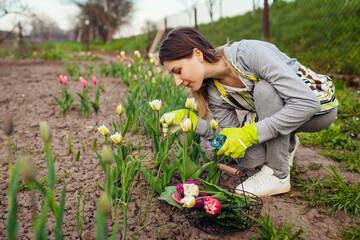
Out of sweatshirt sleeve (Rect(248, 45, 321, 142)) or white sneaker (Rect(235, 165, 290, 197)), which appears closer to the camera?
sweatshirt sleeve (Rect(248, 45, 321, 142))

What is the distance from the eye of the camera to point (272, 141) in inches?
58.4

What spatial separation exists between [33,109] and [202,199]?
2.42 meters

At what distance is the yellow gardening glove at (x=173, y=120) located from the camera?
1228mm

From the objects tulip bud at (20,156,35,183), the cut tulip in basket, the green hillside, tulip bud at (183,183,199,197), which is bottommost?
the cut tulip in basket

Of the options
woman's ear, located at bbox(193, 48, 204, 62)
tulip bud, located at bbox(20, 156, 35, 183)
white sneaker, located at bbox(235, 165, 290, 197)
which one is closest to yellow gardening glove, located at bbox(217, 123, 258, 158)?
white sneaker, located at bbox(235, 165, 290, 197)

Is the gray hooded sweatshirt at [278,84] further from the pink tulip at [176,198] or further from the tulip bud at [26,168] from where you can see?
the tulip bud at [26,168]

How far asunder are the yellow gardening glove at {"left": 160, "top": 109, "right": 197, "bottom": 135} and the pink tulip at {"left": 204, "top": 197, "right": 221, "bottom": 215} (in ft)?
1.20

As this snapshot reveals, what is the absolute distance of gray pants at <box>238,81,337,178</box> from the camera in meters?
1.43

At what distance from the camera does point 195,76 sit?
1.46m

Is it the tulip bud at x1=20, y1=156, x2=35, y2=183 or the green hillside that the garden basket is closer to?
the tulip bud at x1=20, y1=156, x2=35, y2=183

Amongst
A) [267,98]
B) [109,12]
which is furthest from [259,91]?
[109,12]

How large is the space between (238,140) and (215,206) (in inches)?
15.3

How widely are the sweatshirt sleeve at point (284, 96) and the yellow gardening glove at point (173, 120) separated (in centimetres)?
40

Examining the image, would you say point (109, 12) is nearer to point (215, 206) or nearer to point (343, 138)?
point (343, 138)
